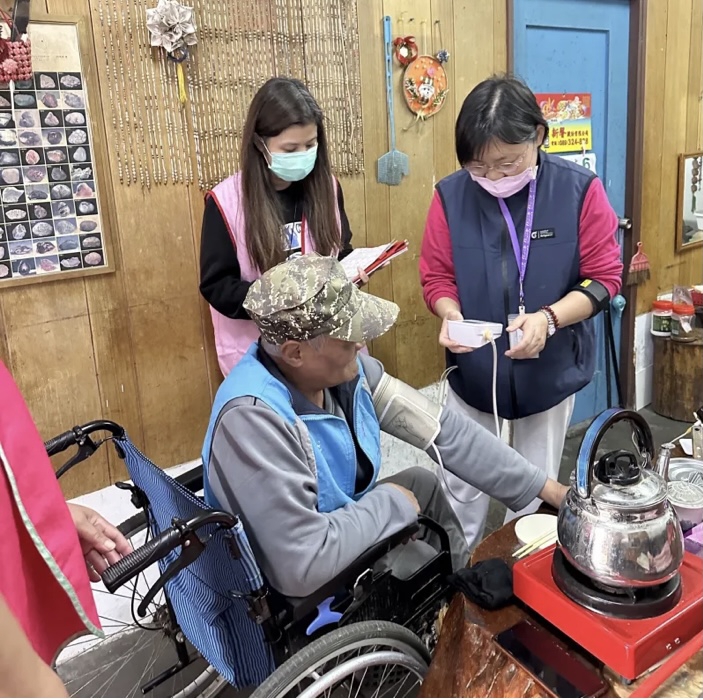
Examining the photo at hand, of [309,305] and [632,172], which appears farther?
[632,172]

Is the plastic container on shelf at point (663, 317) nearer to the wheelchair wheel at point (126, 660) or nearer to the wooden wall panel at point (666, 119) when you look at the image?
the wooden wall panel at point (666, 119)

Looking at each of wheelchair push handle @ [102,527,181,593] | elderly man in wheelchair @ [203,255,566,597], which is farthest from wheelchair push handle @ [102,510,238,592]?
elderly man in wheelchair @ [203,255,566,597]

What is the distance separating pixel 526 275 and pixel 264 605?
117 cm

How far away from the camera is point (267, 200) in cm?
192

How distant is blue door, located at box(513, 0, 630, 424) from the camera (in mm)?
2861

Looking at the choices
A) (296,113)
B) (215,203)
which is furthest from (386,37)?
(215,203)

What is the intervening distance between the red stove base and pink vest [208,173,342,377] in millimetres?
1204

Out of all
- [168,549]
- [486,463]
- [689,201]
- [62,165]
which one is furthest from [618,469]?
[689,201]

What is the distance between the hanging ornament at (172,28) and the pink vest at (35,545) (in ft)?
4.61

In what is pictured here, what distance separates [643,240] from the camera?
354cm

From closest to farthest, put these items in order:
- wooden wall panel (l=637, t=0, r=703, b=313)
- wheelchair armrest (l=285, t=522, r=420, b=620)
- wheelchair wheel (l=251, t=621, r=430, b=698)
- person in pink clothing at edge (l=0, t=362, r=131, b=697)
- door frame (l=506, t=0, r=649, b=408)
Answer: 1. person in pink clothing at edge (l=0, t=362, r=131, b=697)
2. wheelchair wheel (l=251, t=621, r=430, b=698)
3. wheelchair armrest (l=285, t=522, r=420, b=620)
4. door frame (l=506, t=0, r=649, b=408)
5. wooden wall panel (l=637, t=0, r=703, b=313)

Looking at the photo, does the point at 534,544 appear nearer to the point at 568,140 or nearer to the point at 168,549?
the point at 168,549

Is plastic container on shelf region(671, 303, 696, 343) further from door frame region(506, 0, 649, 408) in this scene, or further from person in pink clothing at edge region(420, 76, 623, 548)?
person in pink clothing at edge region(420, 76, 623, 548)

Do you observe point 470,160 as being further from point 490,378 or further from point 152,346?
point 152,346
